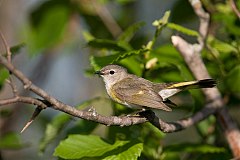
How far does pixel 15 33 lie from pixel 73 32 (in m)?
0.61

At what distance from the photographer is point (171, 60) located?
9.08 ft

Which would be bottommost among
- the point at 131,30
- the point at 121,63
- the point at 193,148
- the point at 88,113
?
the point at 193,148

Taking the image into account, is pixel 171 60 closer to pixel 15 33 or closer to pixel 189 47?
pixel 189 47

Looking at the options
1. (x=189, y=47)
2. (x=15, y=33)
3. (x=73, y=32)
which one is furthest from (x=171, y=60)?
(x=15, y=33)

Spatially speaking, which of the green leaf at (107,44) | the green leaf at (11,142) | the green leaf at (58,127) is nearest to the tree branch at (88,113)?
the green leaf at (107,44)

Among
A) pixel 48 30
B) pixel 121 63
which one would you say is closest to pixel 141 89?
pixel 121 63

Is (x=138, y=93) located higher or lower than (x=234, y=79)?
higher

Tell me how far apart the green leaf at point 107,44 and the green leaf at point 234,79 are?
0.63 meters

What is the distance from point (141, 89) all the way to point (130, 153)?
421 millimetres

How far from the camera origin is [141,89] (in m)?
2.58

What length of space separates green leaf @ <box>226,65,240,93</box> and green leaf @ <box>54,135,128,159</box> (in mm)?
772

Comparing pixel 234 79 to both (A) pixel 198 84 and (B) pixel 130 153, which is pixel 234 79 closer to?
(A) pixel 198 84

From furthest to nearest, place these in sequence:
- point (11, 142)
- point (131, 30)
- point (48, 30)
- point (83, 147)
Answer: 1. point (48, 30)
2. point (11, 142)
3. point (131, 30)
4. point (83, 147)

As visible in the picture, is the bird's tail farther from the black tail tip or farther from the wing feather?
the wing feather
